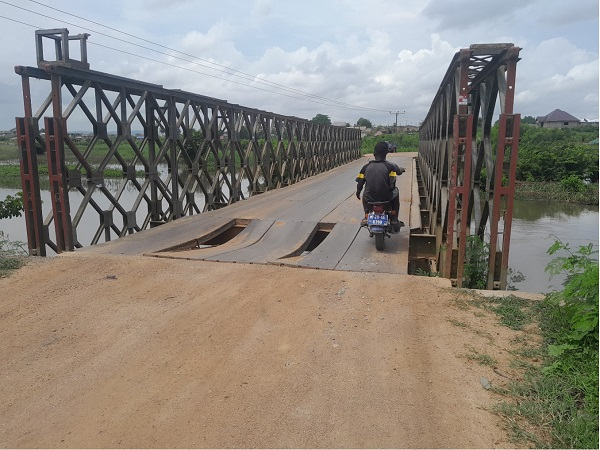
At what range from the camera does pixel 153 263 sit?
5.86 meters

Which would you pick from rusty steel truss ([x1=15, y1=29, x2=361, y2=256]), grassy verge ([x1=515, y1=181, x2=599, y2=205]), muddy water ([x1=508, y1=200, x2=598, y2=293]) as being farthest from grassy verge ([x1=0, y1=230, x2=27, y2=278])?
grassy verge ([x1=515, y1=181, x2=599, y2=205])

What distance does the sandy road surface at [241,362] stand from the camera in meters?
2.65

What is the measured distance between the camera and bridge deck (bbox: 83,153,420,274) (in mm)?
6203

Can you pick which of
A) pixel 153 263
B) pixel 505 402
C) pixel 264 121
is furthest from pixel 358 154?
pixel 505 402

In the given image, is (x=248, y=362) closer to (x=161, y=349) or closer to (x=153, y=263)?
(x=161, y=349)

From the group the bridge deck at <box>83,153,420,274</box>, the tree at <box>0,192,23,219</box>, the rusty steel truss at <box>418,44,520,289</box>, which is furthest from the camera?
the tree at <box>0,192,23,219</box>

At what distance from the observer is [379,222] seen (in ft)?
21.5

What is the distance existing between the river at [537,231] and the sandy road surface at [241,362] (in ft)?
18.9

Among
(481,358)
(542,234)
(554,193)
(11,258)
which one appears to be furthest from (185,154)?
(554,193)

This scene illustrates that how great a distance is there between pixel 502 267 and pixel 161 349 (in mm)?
3663

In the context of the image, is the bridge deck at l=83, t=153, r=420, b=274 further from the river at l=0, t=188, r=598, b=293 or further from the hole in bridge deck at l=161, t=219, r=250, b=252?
the river at l=0, t=188, r=598, b=293

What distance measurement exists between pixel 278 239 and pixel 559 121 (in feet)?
273

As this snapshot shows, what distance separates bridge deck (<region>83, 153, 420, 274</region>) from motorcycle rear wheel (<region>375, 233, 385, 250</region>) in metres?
0.09

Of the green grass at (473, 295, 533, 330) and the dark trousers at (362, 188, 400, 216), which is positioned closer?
the green grass at (473, 295, 533, 330)
